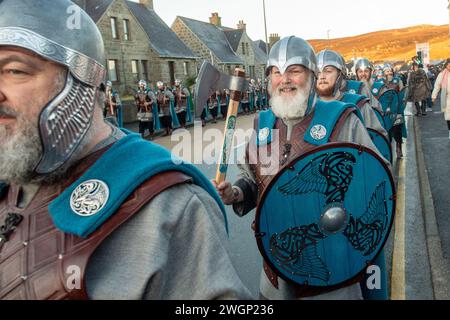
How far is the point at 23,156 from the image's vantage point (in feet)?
4.26

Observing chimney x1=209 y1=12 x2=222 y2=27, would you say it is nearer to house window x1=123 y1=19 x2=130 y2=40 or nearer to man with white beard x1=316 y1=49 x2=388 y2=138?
house window x1=123 y1=19 x2=130 y2=40

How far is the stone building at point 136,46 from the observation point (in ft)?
95.1

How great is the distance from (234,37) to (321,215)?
48256 mm

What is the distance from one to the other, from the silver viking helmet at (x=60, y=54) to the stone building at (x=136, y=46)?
1057 inches

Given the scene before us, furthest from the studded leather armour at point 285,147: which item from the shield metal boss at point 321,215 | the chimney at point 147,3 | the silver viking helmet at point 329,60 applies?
the chimney at point 147,3

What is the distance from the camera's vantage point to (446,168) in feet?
25.8

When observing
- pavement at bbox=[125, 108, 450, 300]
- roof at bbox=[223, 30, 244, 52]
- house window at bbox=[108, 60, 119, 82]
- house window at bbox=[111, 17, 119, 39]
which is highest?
roof at bbox=[223, 30, 244, 52]

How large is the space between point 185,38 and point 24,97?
145 feet

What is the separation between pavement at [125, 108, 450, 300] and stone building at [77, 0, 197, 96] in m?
22.3

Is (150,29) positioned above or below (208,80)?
above

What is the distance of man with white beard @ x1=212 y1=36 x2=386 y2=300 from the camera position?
102 inches

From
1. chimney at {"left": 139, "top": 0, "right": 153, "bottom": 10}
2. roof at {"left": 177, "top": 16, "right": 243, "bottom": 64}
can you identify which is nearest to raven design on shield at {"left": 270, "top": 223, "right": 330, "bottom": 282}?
chimney at {"left": 139, "top": 0, "right": 153, "bottom": 10}
